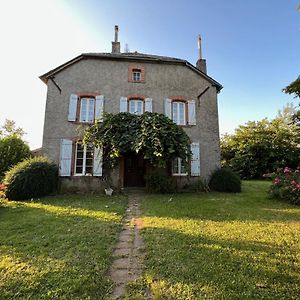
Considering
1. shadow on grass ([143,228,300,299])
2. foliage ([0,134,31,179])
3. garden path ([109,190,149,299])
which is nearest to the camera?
shadow on grass ([143,228,300,299])

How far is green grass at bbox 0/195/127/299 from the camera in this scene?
8.32 feet

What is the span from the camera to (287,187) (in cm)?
827

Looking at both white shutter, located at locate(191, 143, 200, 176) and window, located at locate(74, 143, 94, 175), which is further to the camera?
white shutter, located at locate(191, 143, 200, 176)

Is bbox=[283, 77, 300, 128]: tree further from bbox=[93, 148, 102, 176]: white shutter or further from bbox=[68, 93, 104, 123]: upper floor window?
bbox=[93, 148, 102, 176]: white shutter

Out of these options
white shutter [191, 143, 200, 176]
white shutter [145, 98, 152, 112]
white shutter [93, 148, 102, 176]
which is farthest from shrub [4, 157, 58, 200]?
white shutter [191, 143, 200, 176]

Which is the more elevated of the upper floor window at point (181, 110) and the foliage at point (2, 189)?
the upper floor window at point (181, 110)

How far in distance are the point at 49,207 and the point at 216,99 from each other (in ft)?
33.8

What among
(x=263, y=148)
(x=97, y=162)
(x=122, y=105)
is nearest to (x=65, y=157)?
(x=97, y=162)

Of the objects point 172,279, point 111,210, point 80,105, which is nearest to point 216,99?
point 80,105

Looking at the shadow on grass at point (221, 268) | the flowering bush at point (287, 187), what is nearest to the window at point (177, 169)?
the flowering bush at point (287, 187)

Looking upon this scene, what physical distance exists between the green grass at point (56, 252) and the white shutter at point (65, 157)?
3.86 metres

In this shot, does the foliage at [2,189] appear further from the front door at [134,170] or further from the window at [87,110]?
the front door at [134,170]

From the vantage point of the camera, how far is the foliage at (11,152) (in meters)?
12.3

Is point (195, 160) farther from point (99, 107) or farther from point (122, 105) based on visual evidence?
point (99, 107)
